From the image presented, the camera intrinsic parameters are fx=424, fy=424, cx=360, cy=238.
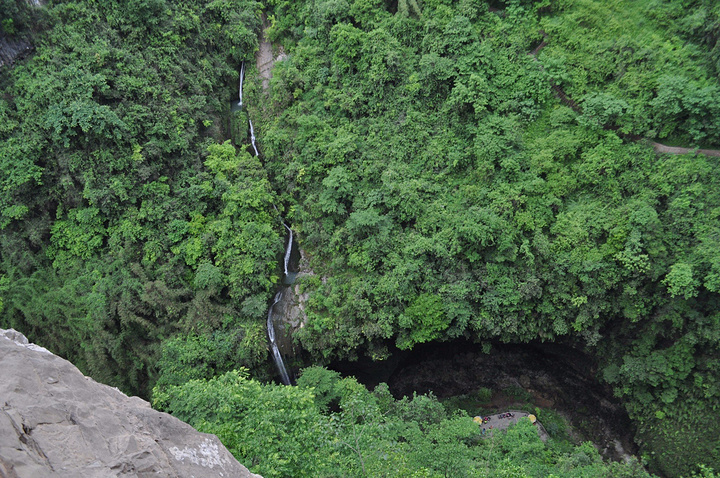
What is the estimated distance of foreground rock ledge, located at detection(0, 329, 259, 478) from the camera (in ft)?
19.3

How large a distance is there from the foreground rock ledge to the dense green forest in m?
4.70

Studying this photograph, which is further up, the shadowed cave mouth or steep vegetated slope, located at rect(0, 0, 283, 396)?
steep vegetated slope, located at rect(0, 0, 283, 396)

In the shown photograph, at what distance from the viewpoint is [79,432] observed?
6547 mm

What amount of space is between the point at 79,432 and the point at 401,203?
13.3 metres

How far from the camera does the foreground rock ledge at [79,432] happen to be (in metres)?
5.89

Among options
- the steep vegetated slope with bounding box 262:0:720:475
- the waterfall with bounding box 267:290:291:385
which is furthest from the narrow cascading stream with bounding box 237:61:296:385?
the steep vegetated slope with bounding box 262:0:720:475

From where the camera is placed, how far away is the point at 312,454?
35.6 feet

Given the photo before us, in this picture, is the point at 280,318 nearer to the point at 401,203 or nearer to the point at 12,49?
the point at 401,203

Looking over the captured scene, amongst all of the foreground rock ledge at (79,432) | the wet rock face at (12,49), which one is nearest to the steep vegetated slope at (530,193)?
the foreground rock ledge at (79,432)

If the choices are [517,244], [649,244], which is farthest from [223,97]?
[649,244]

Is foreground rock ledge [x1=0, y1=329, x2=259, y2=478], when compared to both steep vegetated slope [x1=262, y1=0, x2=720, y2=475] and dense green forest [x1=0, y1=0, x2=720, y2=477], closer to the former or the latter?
dense green forest [x1=0, y1=0, x2=720, y2=477]

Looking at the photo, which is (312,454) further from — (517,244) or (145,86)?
(145,86)

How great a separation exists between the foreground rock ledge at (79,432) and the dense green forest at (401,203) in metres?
4.70

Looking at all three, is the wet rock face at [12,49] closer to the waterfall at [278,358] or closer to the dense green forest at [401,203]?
the dense green forest at [401,203]
